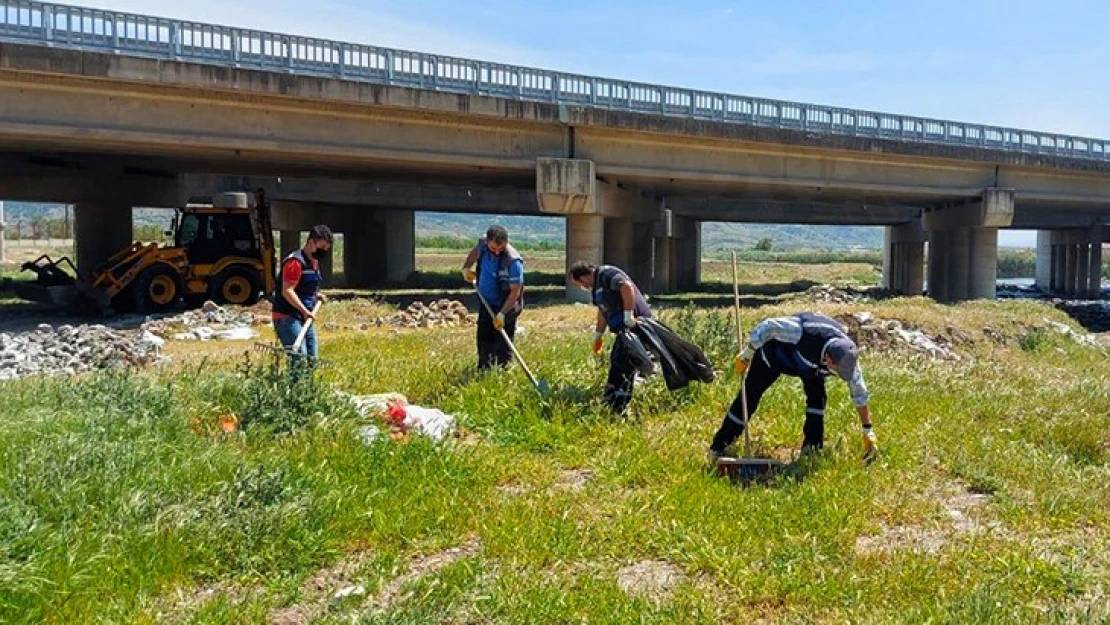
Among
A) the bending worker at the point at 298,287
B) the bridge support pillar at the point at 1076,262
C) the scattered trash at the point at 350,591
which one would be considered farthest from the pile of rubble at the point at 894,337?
the bridge support pillar at the point at 1076,262

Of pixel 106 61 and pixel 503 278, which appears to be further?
pixel 106 61

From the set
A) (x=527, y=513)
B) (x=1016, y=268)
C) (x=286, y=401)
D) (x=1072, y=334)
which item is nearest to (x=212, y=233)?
(x=286, y=401)

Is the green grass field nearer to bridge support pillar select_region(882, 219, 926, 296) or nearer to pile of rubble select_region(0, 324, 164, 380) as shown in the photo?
pile of rubble select_region(0, 324, 164, 380)

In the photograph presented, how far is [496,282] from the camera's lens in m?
8.57

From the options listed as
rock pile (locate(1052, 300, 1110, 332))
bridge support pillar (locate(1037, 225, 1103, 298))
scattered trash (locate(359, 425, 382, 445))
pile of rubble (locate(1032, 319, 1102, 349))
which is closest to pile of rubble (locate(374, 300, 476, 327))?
scattered trash (locate(359, 425, 382, 445))

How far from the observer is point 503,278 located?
8.52 metres

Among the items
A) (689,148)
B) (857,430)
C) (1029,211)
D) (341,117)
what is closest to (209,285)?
(341,117)

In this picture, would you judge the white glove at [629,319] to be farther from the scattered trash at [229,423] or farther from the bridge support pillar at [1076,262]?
the bridge support pillar at [1076,262]

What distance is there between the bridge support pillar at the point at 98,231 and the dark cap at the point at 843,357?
24.0 meters

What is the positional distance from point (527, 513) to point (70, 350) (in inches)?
415

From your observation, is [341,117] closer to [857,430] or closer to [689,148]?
[689,148]

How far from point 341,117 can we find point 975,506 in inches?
645

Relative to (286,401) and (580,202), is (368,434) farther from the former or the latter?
(580,202)

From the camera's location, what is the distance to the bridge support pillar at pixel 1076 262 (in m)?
49.6
